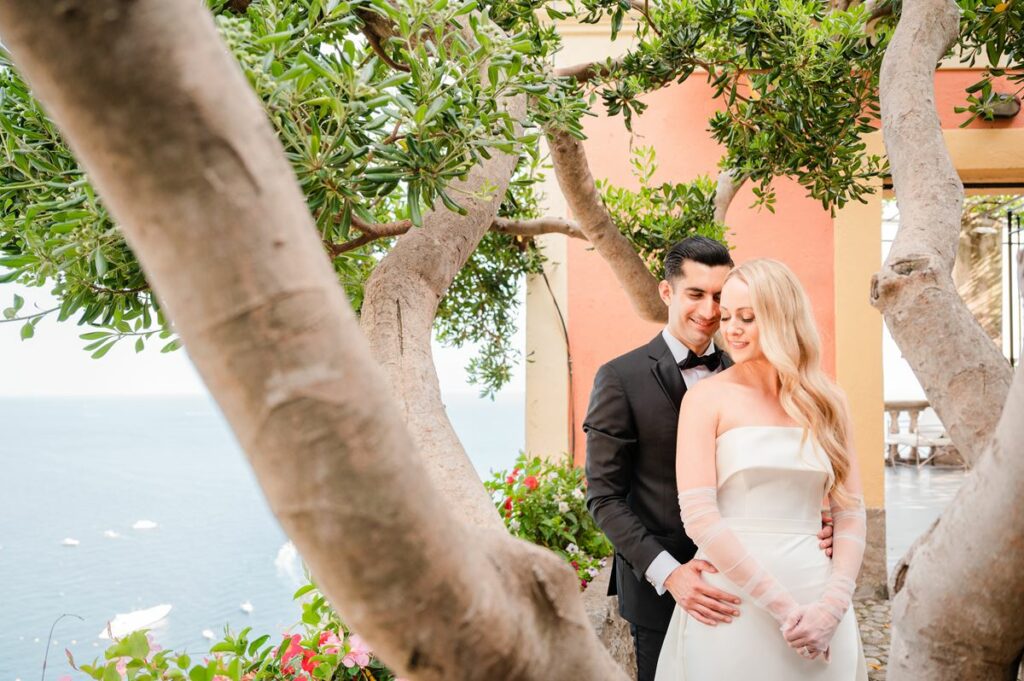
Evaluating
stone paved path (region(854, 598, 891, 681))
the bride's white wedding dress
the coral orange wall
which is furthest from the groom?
the coral orange wall

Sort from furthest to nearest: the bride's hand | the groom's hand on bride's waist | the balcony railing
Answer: the balcony railing → the groom's hand on bride's waist → the bride's hand

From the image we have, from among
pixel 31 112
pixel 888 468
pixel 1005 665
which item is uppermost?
pixel 31 112

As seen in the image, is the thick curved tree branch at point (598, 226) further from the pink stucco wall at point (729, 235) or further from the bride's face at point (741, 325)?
the pink stucco wall at point (729, 235)

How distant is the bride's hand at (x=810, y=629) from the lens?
1.84 metres

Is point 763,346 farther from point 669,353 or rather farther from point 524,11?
point 524,11

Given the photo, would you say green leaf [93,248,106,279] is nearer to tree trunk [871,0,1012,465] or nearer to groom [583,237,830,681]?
tree trunk [871,0,1012,465]

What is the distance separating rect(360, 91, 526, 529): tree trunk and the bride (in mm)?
805

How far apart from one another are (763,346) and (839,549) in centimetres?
59

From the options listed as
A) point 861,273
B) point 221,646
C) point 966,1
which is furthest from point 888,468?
point 221,646

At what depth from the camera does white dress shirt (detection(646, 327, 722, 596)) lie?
215cm

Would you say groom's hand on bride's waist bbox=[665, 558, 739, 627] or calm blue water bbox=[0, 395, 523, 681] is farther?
calm blue water bbox=[0, 395, 523, 681]

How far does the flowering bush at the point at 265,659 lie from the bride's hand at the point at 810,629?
1.14 m

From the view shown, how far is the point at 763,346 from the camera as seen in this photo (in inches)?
79.0

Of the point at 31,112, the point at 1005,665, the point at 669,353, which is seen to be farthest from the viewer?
the point at 669,353
